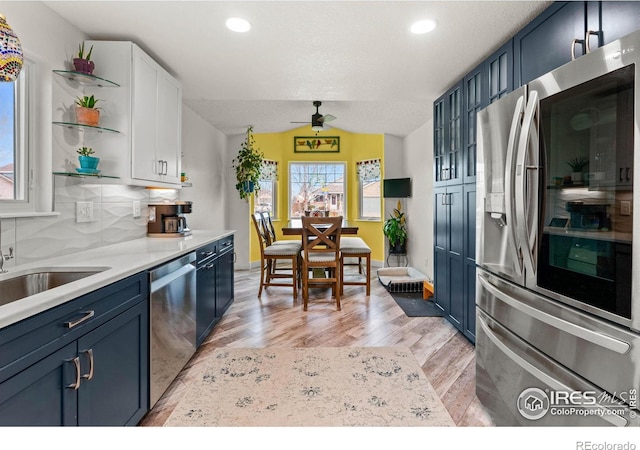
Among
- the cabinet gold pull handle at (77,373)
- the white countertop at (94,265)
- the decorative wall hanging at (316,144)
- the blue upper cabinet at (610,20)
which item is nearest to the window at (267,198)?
the decorative wall hanging at (316,144)

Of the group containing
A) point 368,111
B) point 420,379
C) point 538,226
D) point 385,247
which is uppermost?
point 368,111

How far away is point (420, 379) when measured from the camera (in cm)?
224

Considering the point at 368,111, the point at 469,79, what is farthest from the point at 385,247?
the point at 469,79

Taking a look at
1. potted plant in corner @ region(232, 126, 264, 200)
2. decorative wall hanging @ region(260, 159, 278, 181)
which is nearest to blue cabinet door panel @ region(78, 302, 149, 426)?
potted plant in corner @ region(232, 126, 264, 200)

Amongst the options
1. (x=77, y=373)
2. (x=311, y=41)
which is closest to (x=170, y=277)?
(x=77, y=373)

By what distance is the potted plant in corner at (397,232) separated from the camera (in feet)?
18.9

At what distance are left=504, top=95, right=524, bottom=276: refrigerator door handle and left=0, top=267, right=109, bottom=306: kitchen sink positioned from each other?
77.3 inches

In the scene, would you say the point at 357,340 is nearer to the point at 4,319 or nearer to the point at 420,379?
the point at 420,379

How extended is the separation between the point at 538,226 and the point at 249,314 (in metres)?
2.92

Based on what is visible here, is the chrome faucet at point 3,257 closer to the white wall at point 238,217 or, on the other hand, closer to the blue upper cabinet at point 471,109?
the blue upper cabinet at point 471,109

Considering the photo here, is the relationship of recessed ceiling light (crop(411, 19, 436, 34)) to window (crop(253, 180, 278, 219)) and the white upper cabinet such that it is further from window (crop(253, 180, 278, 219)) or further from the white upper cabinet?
window (crop(253, 180, 278, 219))

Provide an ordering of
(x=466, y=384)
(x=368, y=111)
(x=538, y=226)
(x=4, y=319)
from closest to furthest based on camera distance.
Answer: (x=4, y=319) → (x=538, y=226) → (x=466, y=384) → (x=368, y=111)

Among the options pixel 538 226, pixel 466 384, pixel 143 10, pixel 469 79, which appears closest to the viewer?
pixel 538 226
